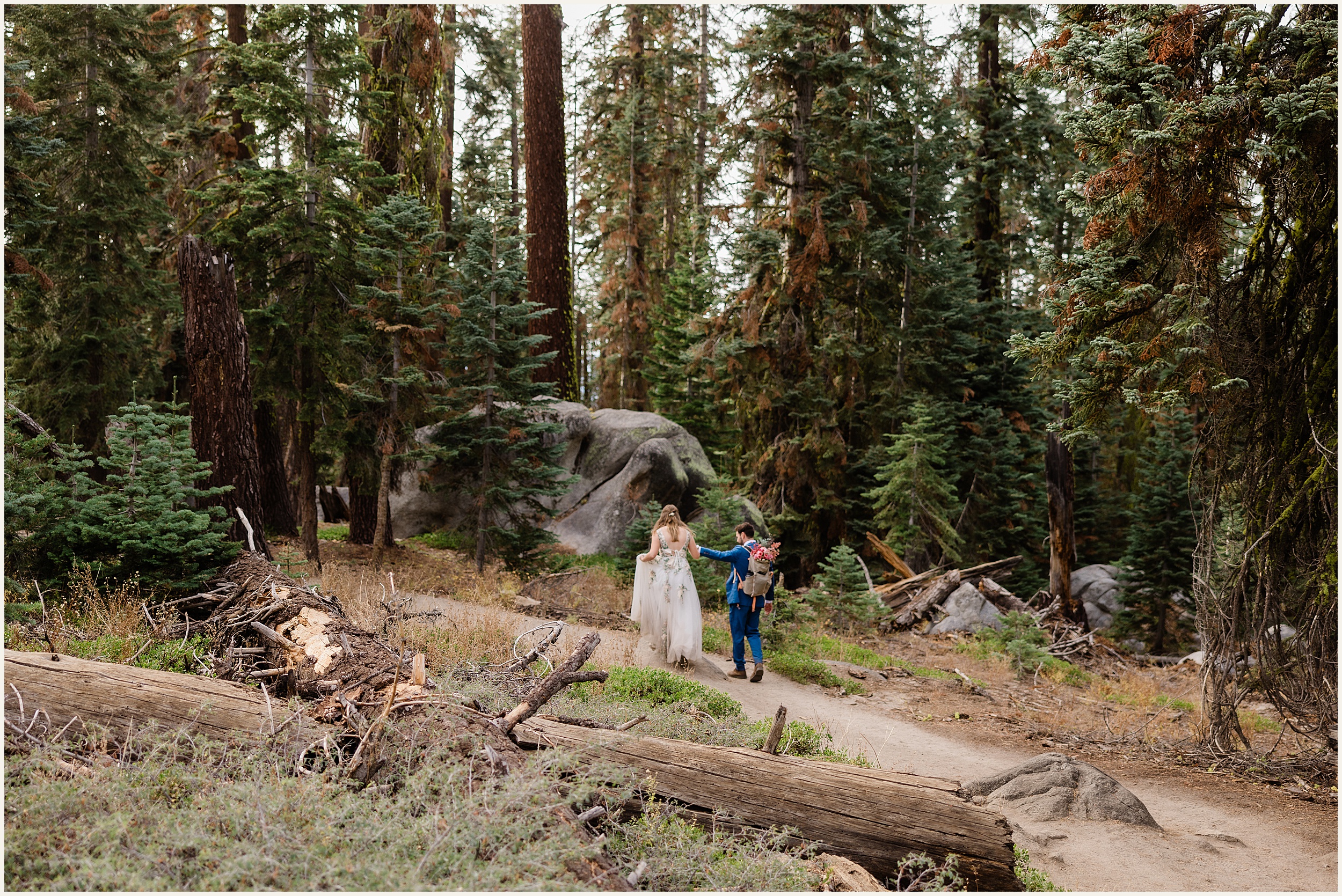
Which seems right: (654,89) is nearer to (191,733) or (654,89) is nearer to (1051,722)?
(1051,722)

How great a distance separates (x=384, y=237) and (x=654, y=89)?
16270mm

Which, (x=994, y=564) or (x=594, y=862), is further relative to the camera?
(x=994, y=564)

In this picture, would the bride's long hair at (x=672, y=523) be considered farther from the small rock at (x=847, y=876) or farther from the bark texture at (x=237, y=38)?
the bark texture at (x=237, y=38)

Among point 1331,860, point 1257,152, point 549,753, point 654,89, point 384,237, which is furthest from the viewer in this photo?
point 654,89

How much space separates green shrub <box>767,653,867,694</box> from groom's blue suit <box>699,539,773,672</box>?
726mm

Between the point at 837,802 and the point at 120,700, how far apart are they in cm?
423

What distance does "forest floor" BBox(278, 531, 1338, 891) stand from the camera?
5965 millimetres

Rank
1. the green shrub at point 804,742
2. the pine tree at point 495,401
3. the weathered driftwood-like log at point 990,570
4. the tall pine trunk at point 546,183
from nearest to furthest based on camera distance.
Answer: the green shrub at point 804,742
the pine tree at point 495,401
the weathered driftwood-like log at point 990,570
the tall pine trunk at point 546,183

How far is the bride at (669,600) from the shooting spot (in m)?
9.95

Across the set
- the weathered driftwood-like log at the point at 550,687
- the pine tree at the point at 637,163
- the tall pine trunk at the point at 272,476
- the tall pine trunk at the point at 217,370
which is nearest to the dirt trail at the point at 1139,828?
the weathered driftwood-like log at the point at 550,687

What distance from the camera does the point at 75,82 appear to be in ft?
48.7

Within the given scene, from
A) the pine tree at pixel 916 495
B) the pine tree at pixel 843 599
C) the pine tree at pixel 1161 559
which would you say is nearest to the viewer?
the pine tree at pixel 843 599

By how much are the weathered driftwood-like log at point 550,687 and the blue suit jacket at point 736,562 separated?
15.7 ft

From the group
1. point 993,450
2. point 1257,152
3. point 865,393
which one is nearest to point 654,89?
point 865,393
